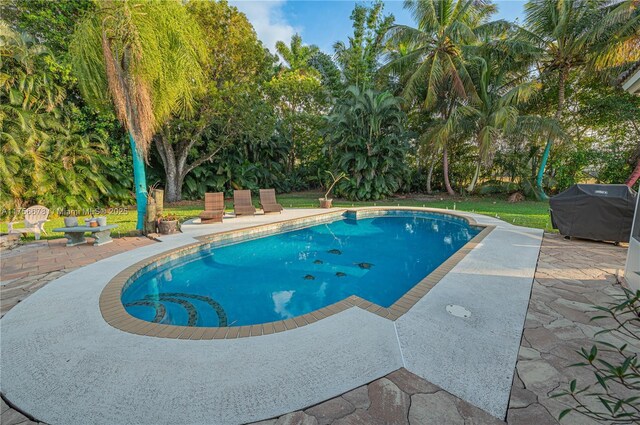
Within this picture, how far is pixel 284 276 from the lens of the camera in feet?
20.1

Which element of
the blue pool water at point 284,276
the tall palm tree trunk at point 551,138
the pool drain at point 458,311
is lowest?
the blue pool water at point 284,276

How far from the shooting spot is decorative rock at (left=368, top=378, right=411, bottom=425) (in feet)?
6.90

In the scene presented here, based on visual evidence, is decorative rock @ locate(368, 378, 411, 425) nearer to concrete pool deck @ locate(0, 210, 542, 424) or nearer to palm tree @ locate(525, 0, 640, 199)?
concrete pool deck @ locate(0, 210, 542, 424)

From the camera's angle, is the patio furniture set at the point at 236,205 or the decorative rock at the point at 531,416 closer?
the decorative rock at the point at 531,416

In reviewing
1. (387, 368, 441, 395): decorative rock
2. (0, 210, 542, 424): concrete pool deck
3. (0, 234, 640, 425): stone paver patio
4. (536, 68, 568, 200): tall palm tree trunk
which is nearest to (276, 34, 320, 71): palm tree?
(536, 68, 568, 200): tall palm tree trunk

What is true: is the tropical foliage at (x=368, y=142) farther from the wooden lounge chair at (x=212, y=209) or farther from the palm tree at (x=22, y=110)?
the palm tree at (x=22, y=110)

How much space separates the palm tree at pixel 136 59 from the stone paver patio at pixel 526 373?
416 cm

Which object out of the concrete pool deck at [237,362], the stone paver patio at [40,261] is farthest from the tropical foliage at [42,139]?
the concrete pool deck at [237,362]

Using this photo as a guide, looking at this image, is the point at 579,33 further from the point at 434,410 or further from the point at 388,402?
the point at 388,402

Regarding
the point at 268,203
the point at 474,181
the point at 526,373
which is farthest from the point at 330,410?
the point at 474,181

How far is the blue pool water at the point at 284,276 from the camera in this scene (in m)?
4.63

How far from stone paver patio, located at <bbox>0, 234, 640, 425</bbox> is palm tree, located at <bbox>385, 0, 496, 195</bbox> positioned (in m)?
12.7

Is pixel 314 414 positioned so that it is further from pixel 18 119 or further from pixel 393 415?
pixel 18 119

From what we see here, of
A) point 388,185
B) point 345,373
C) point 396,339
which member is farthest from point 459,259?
point 388,185
